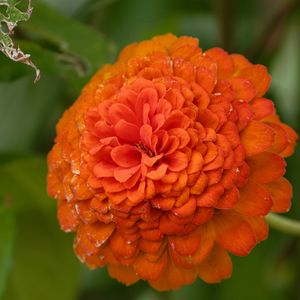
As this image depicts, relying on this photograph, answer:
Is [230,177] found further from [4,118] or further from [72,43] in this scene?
[4,118]

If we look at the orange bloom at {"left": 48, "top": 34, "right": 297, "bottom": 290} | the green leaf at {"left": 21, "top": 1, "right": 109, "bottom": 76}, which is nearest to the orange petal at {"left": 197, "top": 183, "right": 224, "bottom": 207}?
the orange bloom at {"left": 48, "top": 34, "right": 297, "bottom": 290}

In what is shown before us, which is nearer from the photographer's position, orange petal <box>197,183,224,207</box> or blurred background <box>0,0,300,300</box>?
orange petal <box>197,183,224,207</box>

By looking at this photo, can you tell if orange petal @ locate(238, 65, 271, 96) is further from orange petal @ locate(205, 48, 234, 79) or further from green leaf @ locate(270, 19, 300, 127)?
green leaf @ locate(270, 19, 300, 127)

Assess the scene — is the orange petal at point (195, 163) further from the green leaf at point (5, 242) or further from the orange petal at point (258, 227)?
the green leaf at point (5, 242)

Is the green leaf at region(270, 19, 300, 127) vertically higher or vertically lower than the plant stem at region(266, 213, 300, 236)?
lower

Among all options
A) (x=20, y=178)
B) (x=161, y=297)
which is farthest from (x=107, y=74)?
(x=161, y=297)
